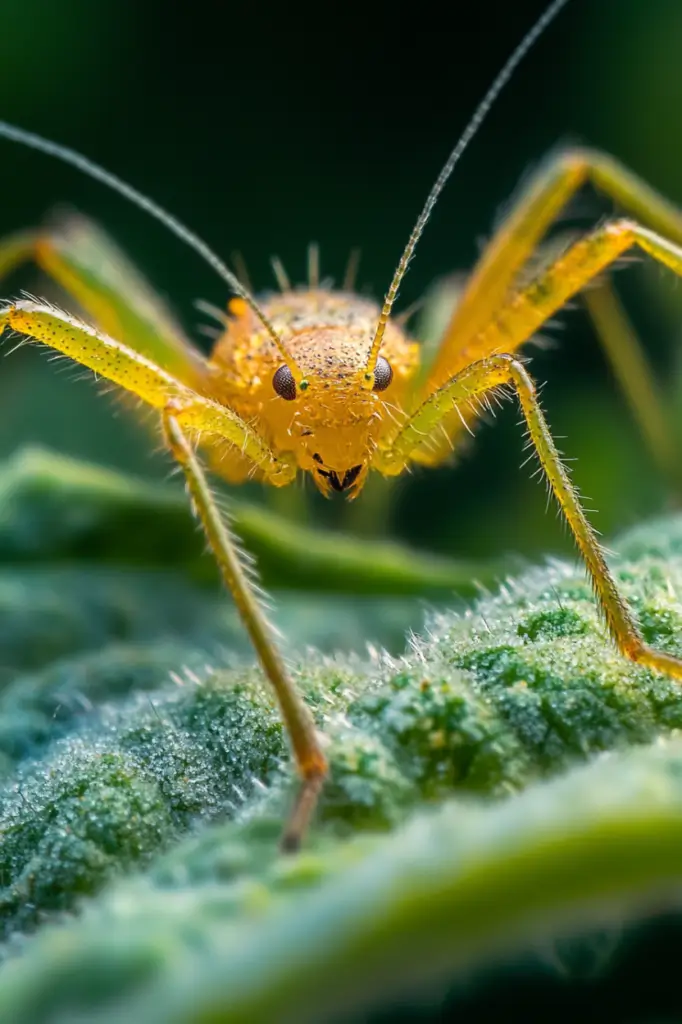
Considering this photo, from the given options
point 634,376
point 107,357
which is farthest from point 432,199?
point 634,376

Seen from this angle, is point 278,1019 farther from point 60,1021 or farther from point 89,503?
point 89,503

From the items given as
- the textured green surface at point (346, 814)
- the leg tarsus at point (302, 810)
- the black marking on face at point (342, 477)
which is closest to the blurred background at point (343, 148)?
the black marking on face at point (342, 477)

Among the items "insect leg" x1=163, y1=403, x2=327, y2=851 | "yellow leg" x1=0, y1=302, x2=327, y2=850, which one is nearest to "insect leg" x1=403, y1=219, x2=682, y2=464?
"yellow leg" x1=0, y1=302, x2=327, y2=850

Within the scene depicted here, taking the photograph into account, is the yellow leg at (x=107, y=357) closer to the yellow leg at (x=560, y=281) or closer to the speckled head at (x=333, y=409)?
the speckled head at (x=333, y=409)

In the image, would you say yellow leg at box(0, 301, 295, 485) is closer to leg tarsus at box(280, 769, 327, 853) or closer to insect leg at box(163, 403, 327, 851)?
insect leg at box(163, 403, 327, 851)

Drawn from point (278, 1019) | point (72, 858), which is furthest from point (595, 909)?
point (72, 858)

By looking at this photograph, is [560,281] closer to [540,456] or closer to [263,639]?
[540,456]
